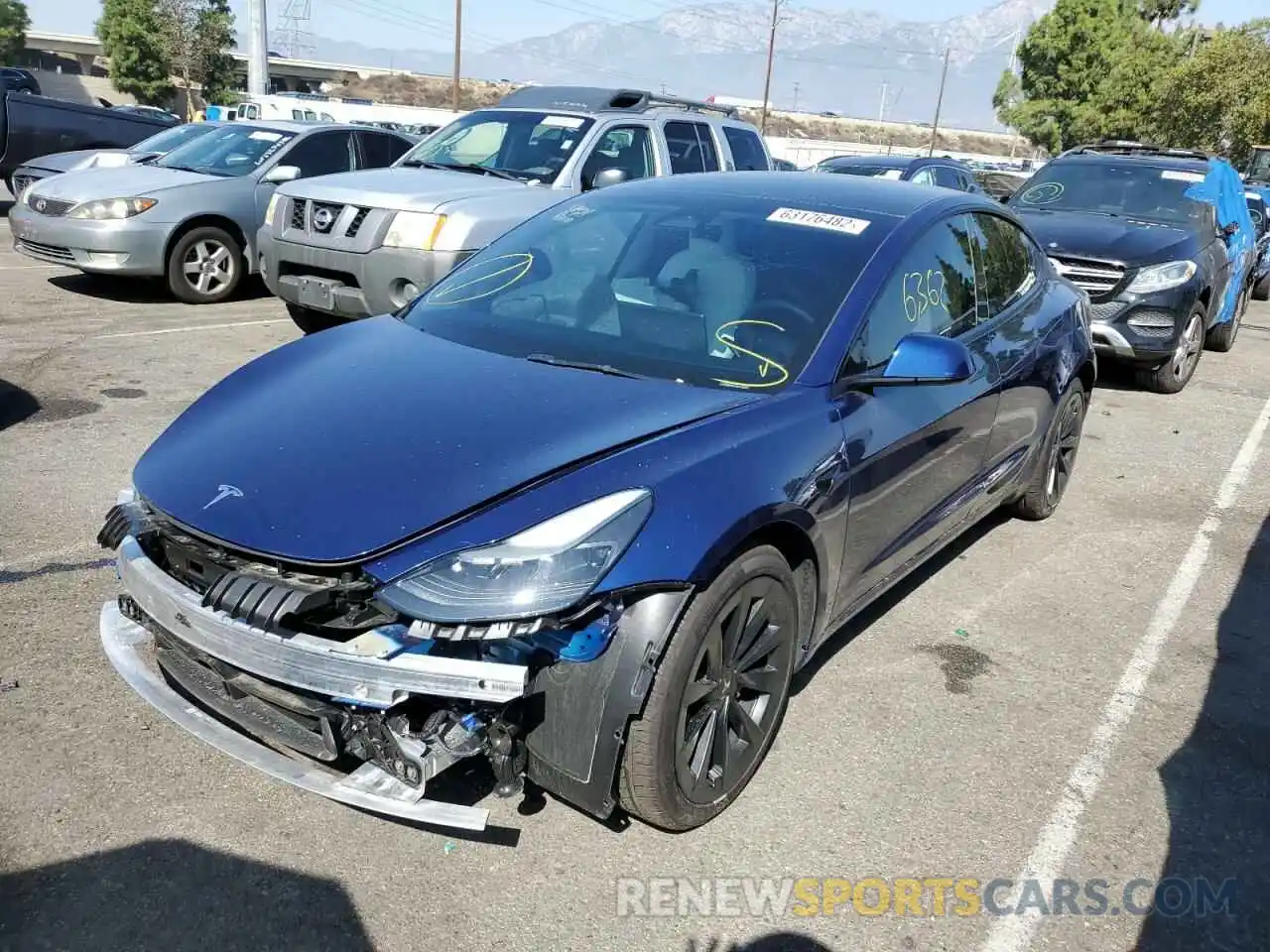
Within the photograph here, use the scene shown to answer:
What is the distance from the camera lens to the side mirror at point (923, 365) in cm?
319

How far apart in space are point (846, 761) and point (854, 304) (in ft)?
4.74

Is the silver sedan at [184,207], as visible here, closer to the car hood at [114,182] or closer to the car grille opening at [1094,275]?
the car hood at [114,182]

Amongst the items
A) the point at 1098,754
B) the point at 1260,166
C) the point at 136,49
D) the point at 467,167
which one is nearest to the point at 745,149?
the point at 467,167

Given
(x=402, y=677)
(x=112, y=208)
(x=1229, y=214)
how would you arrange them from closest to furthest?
1. (x=402, y=677)
2. (x=112, y=208)
3. (x=1229, y=214)

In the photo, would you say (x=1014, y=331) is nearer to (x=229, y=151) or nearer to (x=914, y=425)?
(x=914, y=425)

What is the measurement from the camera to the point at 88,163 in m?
11.9

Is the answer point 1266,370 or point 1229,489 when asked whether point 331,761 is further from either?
point 1266,370

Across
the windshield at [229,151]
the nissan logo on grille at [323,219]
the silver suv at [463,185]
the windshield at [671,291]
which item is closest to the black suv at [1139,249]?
the silver suv at [463,185]

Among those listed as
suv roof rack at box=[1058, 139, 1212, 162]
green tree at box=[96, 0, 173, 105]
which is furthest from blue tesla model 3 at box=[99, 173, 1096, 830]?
green tree at box=[96, 0, 173, 105]

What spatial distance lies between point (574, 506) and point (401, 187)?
18.0 ft

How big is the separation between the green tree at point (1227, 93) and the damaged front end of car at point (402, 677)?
35089 millimetres

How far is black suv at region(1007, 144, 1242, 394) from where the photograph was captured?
26.6ft

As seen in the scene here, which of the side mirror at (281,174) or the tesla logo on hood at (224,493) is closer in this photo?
the tesla logo on hood at (224,493)

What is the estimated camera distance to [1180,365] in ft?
28.3
